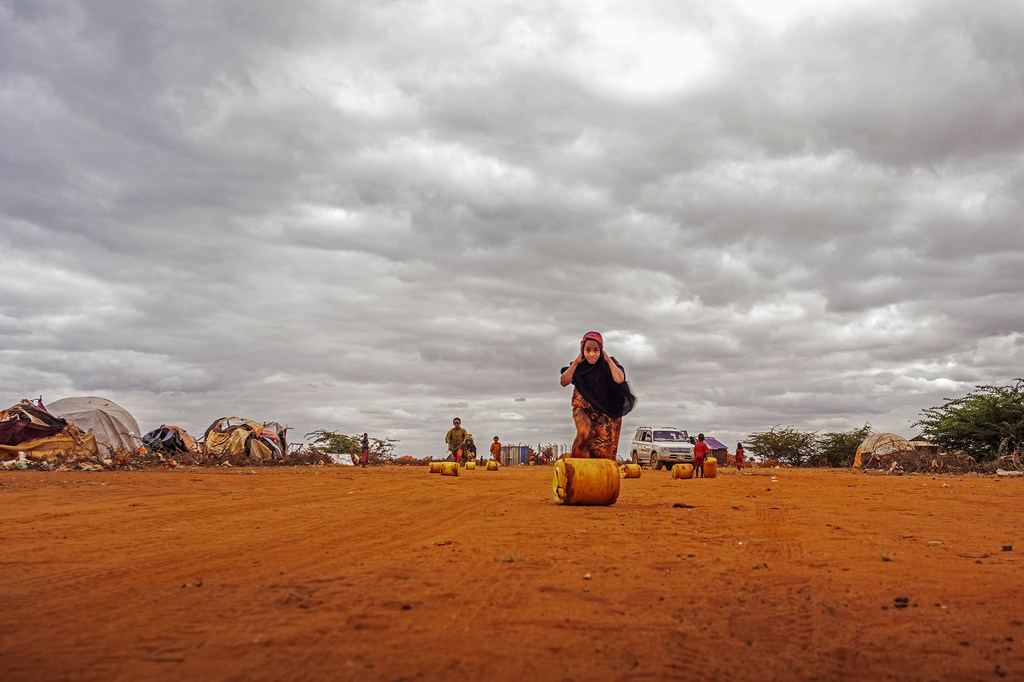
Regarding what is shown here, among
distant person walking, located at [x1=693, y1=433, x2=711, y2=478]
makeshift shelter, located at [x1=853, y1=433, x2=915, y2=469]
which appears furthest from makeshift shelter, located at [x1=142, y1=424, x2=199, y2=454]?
makeshift shelter, located at [x1=853, y1=433, x2=915, y2=469]

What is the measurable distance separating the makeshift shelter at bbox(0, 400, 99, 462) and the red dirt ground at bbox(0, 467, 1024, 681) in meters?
19.6

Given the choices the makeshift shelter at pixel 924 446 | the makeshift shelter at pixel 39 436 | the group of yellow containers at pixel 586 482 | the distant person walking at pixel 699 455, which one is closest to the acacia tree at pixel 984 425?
the makeshift shelter at pixel 924 446

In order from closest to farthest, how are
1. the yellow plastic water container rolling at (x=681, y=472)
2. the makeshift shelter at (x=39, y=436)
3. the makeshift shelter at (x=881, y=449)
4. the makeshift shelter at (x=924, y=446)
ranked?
the yellow plastic water container rolling at (x=681, y=472), the makeshift shelter at (x=39, y=436), the makeshift shelter at (x=924, y=446), the makeshift shelter at (x=881, y=449)

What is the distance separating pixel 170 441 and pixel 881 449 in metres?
35.0

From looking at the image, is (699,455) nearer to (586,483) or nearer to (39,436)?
(586,483)

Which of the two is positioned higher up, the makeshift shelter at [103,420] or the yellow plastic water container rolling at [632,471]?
the makeshift shelter at [103,420]

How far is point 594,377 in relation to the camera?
13047 millimetres

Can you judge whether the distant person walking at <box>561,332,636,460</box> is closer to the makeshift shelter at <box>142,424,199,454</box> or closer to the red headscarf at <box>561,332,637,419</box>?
the red headscarf at <box>561,332,637,419</box>

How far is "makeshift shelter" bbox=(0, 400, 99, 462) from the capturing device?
2486cm

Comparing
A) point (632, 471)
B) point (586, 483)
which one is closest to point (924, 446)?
point (632, 471)

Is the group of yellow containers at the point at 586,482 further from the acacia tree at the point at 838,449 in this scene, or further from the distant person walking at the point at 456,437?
the acacia tree at the point at 838,449

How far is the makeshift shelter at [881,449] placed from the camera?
3173 cm

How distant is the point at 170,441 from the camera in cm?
3253

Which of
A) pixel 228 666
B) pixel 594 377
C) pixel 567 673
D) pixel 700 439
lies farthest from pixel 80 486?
pixel 700 439
